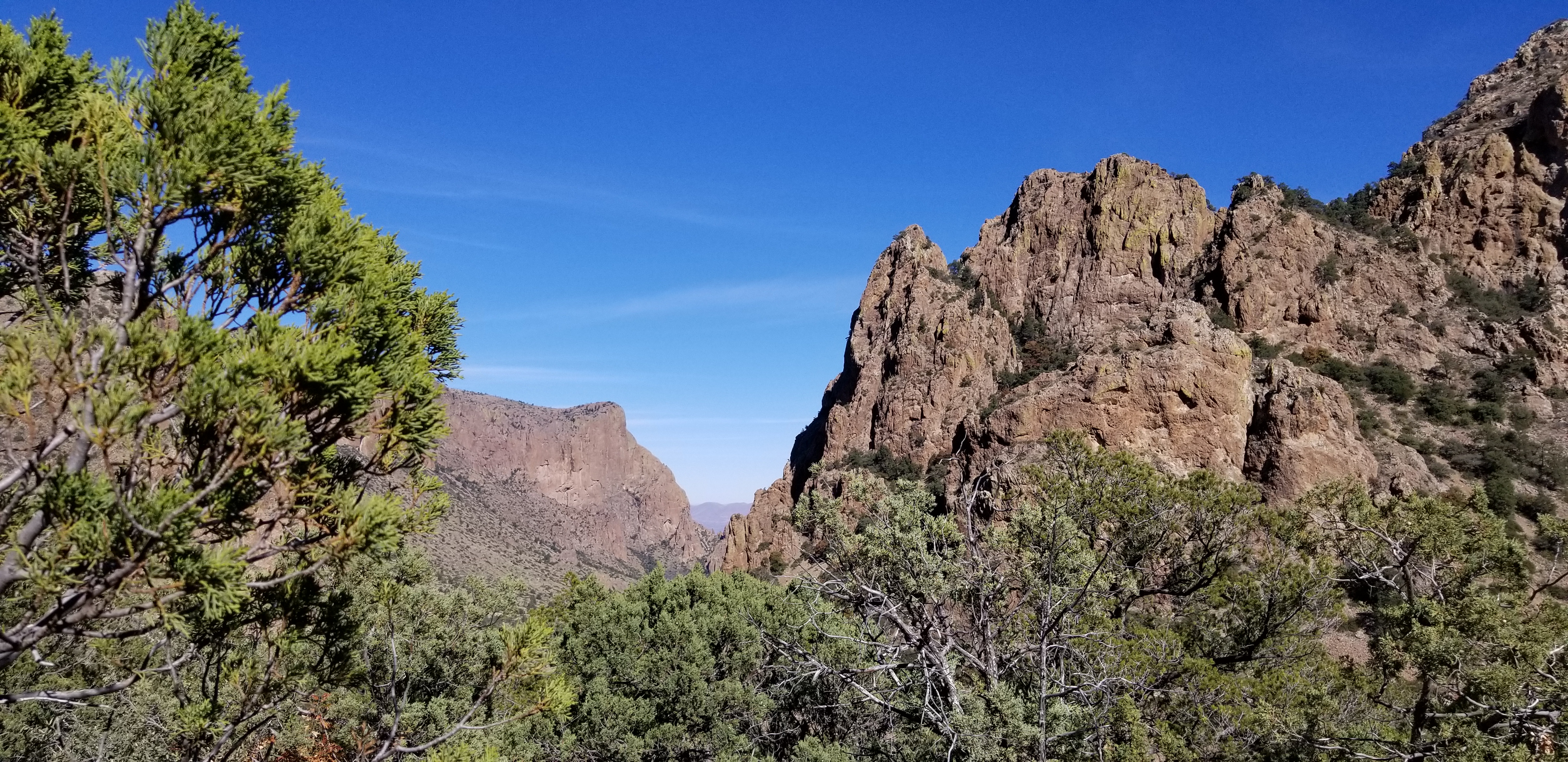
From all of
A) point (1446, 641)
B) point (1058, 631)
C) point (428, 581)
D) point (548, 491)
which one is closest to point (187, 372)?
point (428, 581)

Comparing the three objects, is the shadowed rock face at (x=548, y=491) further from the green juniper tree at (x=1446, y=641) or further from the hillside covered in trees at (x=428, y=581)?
the green juniper tree at (x=1446, y=641)

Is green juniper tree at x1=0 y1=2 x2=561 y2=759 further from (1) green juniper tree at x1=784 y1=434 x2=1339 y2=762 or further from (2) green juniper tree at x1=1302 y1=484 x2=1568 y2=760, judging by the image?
(2) green juniper tree at x1=1302 y1=484 x2=1568 y2=760

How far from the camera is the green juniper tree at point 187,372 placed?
5078 mm

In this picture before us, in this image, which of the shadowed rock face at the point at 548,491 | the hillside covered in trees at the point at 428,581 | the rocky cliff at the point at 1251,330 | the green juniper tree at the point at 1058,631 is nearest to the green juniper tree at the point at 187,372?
the hillside covered in trees at the point at 428,581

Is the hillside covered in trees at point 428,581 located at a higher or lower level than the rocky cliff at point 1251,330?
lower

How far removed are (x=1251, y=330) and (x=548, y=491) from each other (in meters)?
148

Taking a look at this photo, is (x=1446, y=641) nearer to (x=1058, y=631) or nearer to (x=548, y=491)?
(x=1058, y=631)

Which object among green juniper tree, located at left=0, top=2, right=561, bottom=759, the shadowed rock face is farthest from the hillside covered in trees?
the shadowed rock face

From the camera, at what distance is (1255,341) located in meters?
53.7

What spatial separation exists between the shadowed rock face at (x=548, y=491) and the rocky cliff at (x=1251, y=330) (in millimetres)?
44613

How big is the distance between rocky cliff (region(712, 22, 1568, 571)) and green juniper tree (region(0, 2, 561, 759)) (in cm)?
3755

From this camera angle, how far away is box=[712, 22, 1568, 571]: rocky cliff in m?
42.3

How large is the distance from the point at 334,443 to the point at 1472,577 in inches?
638

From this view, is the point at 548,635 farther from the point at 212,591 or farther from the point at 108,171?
the point at 108,171
